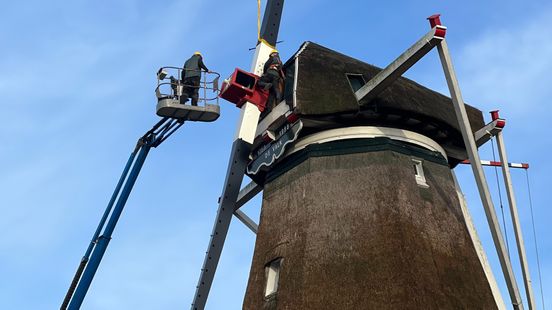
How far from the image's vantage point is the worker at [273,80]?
12625 millimetres

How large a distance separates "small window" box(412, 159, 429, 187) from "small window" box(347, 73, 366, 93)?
60.3 inches

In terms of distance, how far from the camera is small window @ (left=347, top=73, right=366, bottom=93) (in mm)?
12109

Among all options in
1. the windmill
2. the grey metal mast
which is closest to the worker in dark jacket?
the windmill

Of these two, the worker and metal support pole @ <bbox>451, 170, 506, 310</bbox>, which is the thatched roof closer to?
the worker

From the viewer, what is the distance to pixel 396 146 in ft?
37.3

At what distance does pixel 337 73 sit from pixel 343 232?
284cm

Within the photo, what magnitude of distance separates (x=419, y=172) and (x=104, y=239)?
618 centimetres

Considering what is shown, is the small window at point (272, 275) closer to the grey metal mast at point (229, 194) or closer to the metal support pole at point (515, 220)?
the grey metal mast at point (229, 194)

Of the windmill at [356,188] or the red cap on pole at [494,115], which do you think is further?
the red cap on pole at [494,115]

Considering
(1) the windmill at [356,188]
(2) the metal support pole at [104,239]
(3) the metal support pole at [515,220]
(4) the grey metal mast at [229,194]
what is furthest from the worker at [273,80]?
(3) the metal support pole at [515,220]

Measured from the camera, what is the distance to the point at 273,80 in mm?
12688

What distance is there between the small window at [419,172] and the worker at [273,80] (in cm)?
255

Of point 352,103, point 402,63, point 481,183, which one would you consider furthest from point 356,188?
point 402,63

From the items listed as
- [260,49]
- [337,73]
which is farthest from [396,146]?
[260,49]
